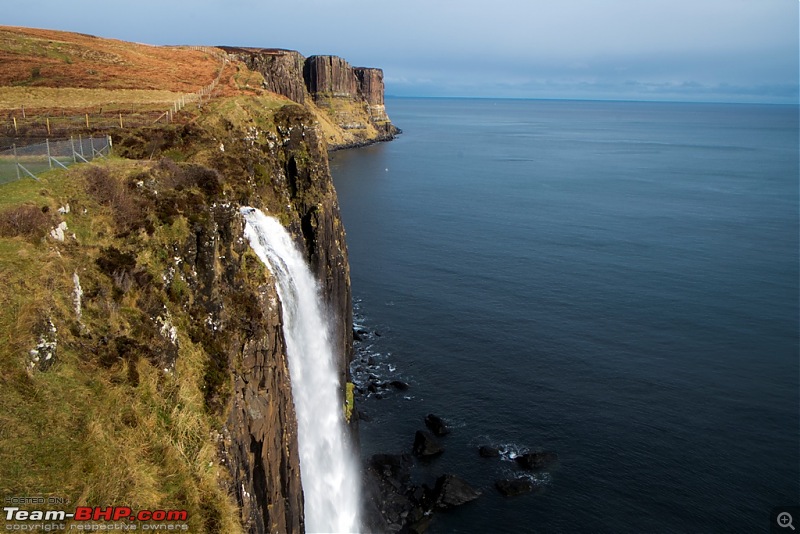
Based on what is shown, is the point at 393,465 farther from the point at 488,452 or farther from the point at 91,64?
the point at 91,64

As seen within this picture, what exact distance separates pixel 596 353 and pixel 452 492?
22570 mm

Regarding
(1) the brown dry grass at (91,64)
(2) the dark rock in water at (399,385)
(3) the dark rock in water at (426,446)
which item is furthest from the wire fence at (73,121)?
(3) the dark rock in water at (426,446)

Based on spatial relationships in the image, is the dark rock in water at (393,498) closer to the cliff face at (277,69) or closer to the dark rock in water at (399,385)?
the dark rock in water at (399,385)

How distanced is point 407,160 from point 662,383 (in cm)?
13554

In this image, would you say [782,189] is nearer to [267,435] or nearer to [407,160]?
[407,160]

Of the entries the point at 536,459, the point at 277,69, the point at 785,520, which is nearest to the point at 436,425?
the point at 536,459

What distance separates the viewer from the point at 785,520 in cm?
3266

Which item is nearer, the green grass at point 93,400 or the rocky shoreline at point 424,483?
the green grass at point 93,400

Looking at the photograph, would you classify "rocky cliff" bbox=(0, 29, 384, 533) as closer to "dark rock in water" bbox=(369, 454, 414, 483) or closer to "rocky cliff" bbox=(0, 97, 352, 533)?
"rocky cliff" bbox=(0, 97, 352, 533)

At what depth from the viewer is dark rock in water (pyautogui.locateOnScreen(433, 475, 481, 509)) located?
3503 centimetres

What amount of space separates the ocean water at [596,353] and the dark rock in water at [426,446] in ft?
2.80

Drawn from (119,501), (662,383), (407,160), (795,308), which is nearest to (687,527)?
(662,383)

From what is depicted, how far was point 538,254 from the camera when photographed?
77.9 metres

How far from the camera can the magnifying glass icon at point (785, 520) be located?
32.4 meters
